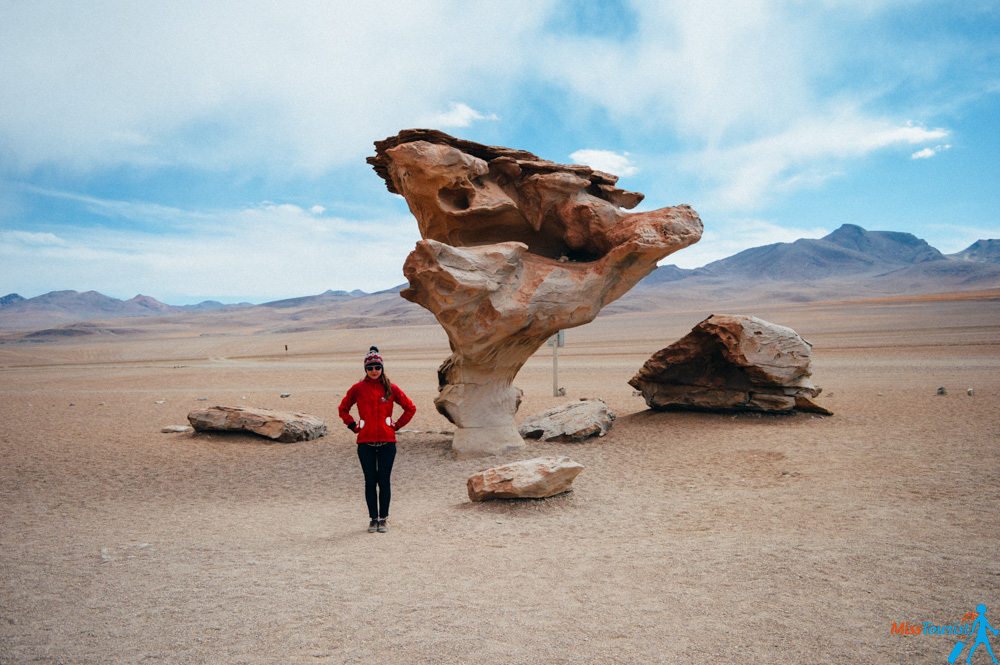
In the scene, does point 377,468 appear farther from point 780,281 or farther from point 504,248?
point 780,281

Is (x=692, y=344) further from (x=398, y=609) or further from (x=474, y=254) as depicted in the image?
(x=398, y=609)

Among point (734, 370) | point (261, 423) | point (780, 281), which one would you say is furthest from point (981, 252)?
point (261, 423)

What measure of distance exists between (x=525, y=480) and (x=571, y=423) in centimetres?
445

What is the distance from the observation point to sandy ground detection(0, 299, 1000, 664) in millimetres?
3838

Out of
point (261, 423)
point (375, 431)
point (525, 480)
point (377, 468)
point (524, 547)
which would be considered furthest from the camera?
point (261, 423)

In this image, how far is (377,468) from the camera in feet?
21.0

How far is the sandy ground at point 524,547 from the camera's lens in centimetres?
384

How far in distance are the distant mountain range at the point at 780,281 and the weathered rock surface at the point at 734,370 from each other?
8115cm

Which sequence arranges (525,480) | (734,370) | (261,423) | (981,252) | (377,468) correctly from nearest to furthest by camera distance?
(377,468) → (525,480) → (261,423) → (734,370) → (981,252)

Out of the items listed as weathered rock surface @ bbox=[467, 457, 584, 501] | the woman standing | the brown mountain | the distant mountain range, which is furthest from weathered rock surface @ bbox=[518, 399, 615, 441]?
the brown mountain

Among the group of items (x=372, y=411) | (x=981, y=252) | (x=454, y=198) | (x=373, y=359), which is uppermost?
(x=981, y=252)

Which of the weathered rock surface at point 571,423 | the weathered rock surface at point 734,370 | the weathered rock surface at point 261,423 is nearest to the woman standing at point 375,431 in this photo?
the weathered rock surface at point 571,423

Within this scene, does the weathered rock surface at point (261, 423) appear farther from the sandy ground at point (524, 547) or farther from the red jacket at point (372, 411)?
the red jacket at point (372, 411)

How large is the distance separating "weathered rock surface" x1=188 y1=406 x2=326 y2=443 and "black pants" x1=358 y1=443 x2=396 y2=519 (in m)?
6.37
